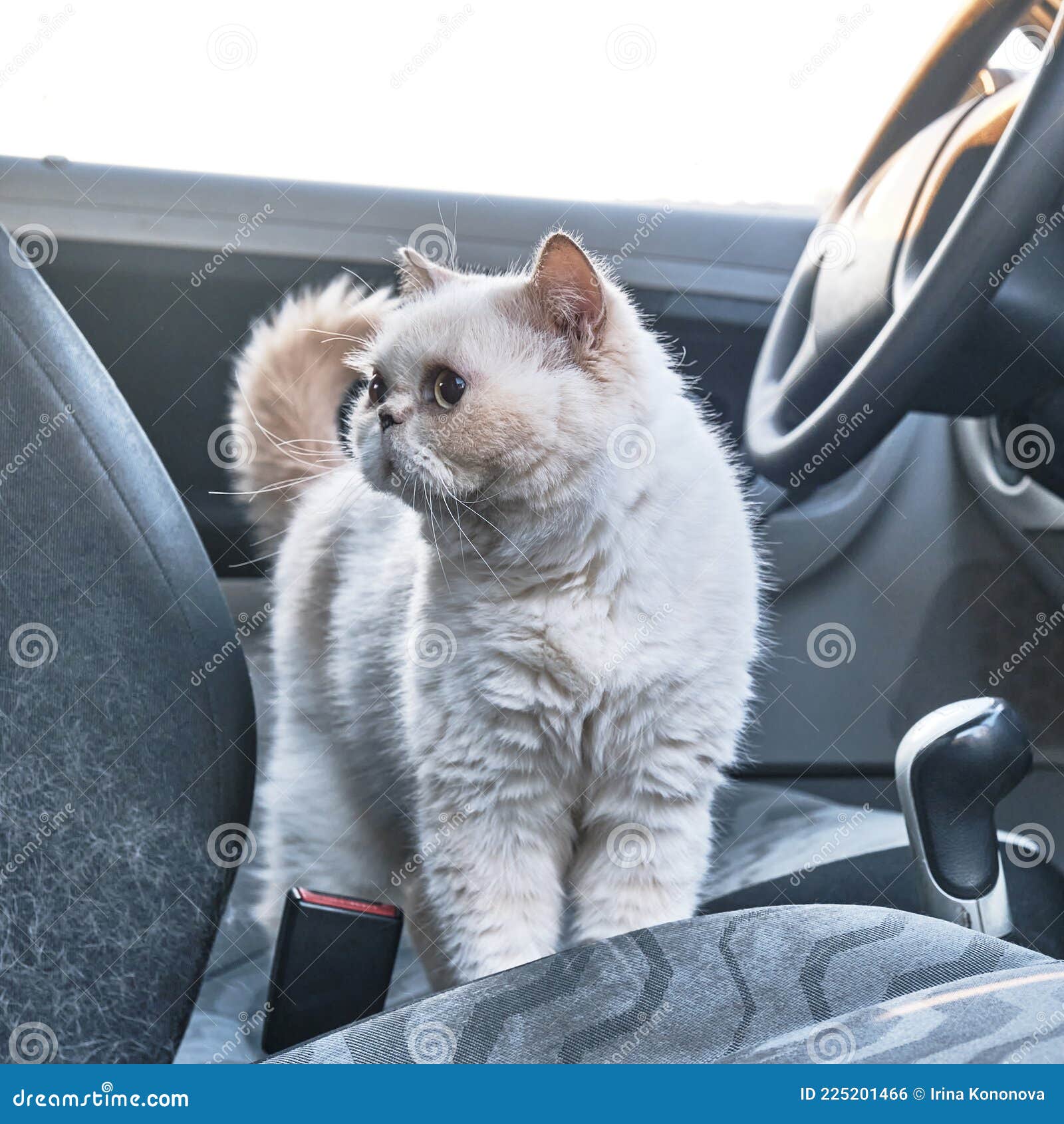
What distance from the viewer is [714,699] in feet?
3.07

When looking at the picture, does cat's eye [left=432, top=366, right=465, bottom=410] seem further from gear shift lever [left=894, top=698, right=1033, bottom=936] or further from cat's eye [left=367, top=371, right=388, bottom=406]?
gear shift lever [left=894, top=698, right=1033, bottom=936]

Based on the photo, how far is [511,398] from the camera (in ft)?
2.80

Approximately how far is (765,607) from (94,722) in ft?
2.34

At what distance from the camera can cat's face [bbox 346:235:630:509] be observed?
85 centimetres

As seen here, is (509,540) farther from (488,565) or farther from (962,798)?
(962,798)

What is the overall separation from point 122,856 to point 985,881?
69cm

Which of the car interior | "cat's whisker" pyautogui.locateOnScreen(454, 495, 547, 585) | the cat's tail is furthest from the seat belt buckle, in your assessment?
the cat's tail

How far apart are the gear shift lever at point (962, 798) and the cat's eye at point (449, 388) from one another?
479 mm

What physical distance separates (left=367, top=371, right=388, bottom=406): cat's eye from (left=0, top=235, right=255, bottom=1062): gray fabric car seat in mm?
228

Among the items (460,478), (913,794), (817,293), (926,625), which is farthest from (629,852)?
(817,293)

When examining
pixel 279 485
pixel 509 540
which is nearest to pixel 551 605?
pixel 509 540

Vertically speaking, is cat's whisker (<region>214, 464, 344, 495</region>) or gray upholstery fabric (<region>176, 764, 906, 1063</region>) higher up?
cat's whisker (<region>214, 464, 344, 495</region>)

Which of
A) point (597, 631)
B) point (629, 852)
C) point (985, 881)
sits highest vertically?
point (597, 631)

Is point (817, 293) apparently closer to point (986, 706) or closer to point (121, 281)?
point (986, 706)
